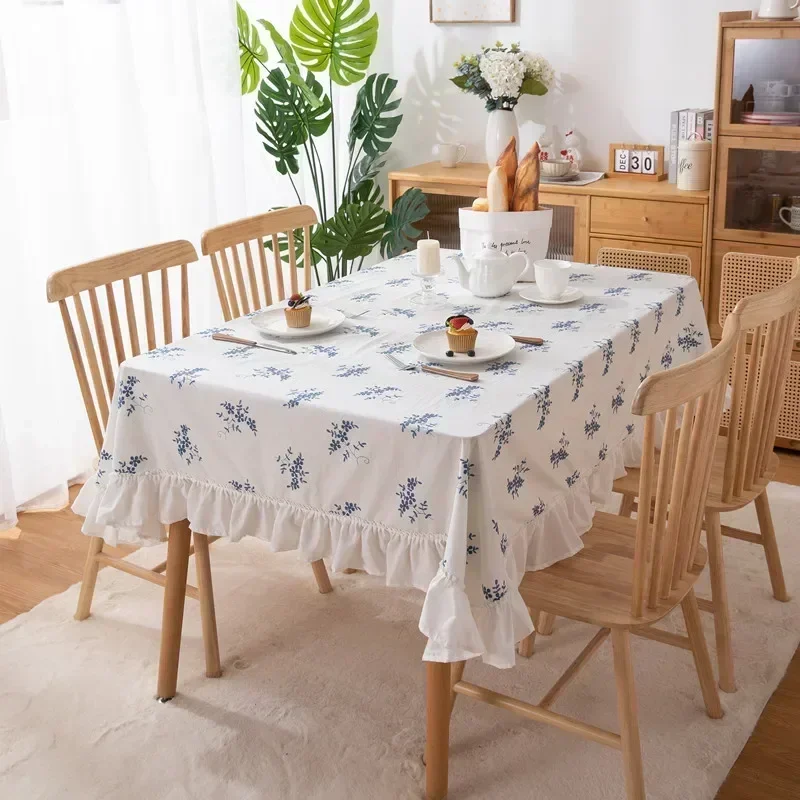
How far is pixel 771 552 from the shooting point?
2.67 meters

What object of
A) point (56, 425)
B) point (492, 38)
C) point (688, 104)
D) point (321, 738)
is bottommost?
point (321, 738)

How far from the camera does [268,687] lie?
7.96 ft

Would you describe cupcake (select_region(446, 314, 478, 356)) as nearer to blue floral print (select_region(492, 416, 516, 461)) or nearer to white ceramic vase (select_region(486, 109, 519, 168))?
blue floral print (select_region(492, 416, 516, 461))

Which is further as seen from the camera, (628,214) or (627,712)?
(628,214)

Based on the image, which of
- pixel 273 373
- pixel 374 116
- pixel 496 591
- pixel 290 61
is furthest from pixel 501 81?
pixel 496 591

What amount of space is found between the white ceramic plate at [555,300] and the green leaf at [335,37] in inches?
77.9

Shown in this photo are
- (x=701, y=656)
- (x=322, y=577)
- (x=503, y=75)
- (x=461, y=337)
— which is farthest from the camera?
(x=503, y=75)

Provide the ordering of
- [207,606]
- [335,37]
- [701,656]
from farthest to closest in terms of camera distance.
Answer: [335,37] → [207,606] → [701,656]

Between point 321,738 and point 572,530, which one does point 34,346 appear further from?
point 572,530

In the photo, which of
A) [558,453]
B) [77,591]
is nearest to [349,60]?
[77,591]

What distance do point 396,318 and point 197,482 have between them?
24.1 inches

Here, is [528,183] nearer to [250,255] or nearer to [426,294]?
[426,294]

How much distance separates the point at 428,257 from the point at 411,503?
85cm

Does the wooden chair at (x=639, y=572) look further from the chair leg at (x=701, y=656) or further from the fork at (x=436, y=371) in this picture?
the fork at (x=436, y=371)
